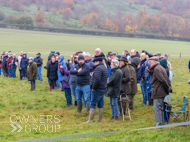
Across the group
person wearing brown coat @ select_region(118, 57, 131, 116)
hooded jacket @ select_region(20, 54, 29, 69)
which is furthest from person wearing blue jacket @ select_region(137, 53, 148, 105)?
hooded jacket @ select_region(20, 54, 29, 69)

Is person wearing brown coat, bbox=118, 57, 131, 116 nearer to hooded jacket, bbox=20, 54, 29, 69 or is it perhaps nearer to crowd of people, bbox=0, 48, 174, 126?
crowd of people, bbox=0, 48, 174, 126

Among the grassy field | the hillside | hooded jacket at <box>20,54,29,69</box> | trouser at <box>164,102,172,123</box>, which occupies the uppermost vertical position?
the hillside

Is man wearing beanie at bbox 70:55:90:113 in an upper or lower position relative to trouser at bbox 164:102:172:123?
upper

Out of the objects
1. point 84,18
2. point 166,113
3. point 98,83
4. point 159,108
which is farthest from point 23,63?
point 84,18

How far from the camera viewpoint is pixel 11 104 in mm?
11875

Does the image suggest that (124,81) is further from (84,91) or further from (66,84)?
(66,84)

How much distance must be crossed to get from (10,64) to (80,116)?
1094 centimetres

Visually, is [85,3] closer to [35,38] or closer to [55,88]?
[35,38]

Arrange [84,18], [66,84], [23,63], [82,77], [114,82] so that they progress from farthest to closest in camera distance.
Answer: [84,18] → [23,63] → [66,84] → [82,77] → [114,82]

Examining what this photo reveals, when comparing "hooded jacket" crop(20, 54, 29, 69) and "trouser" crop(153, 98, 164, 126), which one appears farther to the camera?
"hooded jacket" crop(20, 54, 29, 69)

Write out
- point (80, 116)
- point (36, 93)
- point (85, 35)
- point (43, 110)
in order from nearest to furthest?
point (80, 116) → point (43, 110) → point (36, 93) → point (85, 35)

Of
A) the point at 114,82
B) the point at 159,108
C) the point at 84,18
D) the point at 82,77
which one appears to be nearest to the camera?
the point at 159,108

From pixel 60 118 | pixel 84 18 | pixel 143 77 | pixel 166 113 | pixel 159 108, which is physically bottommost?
pixel 60 118

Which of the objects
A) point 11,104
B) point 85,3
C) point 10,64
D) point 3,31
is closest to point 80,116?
point 11,104
